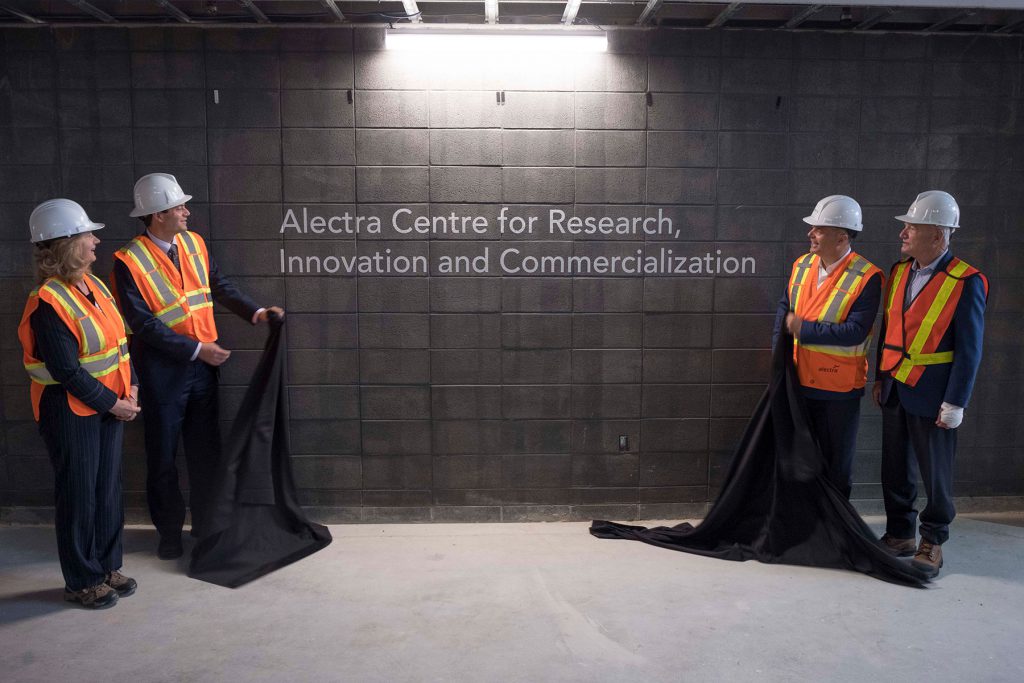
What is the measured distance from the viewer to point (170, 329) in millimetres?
3717

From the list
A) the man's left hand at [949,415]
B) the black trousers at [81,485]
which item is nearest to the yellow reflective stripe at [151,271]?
the black trousers at [81,485]

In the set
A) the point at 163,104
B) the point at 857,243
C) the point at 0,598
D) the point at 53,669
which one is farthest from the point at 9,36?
the point at 857,243

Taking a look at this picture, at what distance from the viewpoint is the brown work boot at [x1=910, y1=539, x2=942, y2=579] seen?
3.58 m

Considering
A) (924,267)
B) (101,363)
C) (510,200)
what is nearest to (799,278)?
(924,267)

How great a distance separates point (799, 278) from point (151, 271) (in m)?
3.07

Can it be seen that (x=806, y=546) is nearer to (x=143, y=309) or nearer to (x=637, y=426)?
(x=637, y=426)

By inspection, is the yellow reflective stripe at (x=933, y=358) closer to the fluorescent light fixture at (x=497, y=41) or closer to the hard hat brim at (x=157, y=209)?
the fluorescent light fixture at (x=497, y=41)

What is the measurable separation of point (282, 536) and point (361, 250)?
1.49 m

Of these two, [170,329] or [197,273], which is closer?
[170,329]

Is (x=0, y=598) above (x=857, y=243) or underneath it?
underneath

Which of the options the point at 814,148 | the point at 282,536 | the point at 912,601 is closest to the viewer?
the point at 912,601

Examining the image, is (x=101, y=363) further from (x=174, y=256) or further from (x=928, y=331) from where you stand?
(x=928, y=331)

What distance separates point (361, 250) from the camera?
414cm

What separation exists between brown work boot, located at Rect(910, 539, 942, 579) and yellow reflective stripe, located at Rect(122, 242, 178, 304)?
3629mm
